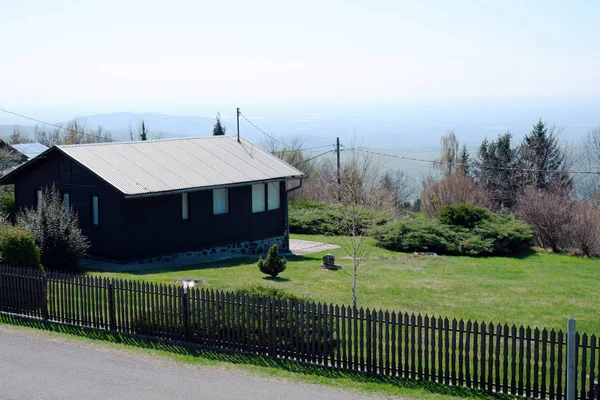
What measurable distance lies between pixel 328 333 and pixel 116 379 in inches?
162

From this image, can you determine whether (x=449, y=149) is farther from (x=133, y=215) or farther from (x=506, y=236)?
(x=133, y=215)

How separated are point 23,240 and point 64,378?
7.20 m

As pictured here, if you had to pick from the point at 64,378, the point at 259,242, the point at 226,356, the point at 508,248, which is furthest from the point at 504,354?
the point at 508,248

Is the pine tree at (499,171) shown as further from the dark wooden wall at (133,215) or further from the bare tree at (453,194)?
→ the dark wooden wall at (133,215)

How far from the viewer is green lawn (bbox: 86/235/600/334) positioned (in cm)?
1958

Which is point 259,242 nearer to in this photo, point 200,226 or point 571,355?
point 200,226

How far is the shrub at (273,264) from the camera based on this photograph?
23031mm

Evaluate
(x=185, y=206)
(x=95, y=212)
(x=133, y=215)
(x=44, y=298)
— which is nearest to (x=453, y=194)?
(x=185, y=206)

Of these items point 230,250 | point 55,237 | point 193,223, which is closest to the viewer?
point 55,237

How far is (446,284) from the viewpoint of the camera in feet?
78.9

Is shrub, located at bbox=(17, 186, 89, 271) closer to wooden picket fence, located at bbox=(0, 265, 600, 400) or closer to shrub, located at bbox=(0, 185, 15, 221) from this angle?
wooden picket fence, located at bbox=(0, 265, 600, 400)

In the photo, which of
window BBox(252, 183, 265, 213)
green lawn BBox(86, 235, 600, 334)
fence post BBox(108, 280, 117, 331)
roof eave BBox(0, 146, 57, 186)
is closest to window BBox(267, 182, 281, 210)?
window BBox(252, 183, 265, 213)

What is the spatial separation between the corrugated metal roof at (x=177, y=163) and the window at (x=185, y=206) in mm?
665

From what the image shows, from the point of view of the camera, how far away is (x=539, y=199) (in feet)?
125
